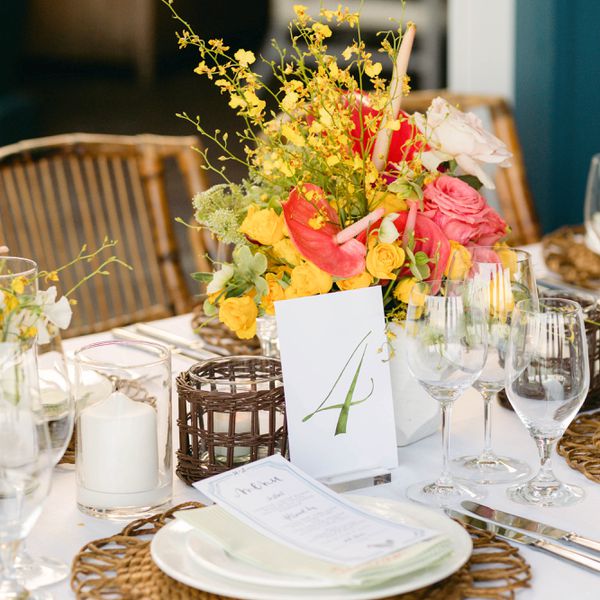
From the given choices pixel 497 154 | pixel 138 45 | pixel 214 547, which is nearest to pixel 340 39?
pixel 138 45

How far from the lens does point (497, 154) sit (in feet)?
3.87

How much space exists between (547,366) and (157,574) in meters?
0.39

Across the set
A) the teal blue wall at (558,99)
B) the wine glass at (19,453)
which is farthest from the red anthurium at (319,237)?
the teal blue wall at (558,99)

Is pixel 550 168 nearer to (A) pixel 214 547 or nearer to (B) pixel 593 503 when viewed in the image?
(B) pixel 593 503

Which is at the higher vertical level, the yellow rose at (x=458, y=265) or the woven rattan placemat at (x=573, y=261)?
the yellow rose at (x=458, y=265)

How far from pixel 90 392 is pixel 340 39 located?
507cm

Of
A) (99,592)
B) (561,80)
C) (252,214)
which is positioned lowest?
(99,592)

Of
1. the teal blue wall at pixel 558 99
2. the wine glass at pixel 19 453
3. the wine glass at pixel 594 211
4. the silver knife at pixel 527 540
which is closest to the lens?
the wine glass at pixel 19 453

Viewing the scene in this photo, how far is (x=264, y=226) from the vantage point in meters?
1.12

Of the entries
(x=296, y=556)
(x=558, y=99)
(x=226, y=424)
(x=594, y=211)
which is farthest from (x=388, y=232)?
(x=558, y=99)

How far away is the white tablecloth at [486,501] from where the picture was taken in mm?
875

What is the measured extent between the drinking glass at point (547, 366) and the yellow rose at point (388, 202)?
0.65ft

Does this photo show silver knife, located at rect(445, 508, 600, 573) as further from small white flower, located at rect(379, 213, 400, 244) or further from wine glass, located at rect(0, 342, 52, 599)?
wine glass, located at rect(0, 342, 52, 599)

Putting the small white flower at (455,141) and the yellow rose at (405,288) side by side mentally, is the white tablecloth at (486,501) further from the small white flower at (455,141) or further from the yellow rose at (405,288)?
the small white flower at (455,141)
